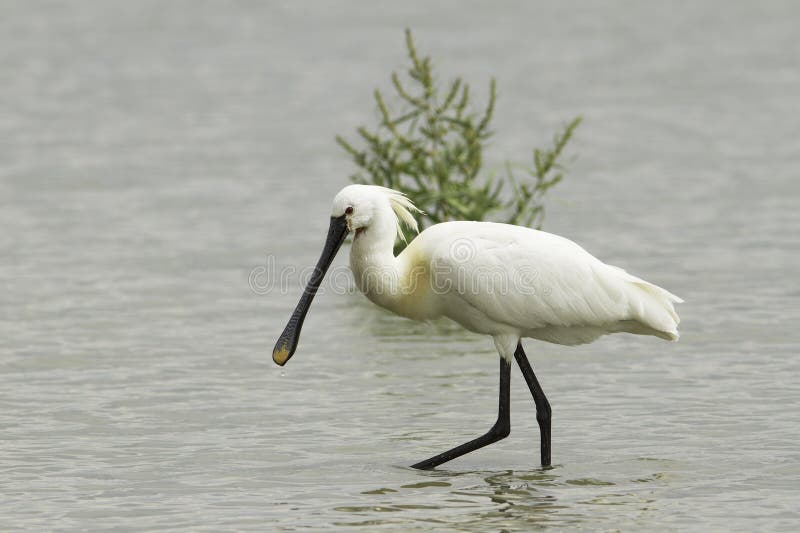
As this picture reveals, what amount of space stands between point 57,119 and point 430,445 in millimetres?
17872

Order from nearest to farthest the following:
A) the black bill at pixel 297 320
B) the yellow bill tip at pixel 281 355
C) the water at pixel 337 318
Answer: the water at pixel 337 318 < the black bill at pixel 297 320 < the yellow bill tip at pixel 281 355

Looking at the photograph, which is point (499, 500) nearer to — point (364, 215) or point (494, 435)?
point (494, 435)

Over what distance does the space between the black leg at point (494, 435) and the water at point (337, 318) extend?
0.29ft

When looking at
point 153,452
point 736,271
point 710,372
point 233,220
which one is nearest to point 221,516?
point 153,452

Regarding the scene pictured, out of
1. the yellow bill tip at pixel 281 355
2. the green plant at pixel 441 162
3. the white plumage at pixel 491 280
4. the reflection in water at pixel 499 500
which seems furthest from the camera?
the green plant at pixel 441 162

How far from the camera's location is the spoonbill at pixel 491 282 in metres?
9.20

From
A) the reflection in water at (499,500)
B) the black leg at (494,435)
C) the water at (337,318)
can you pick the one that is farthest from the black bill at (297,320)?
the reflection in water at (499,500)

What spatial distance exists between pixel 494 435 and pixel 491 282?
3.09 ft

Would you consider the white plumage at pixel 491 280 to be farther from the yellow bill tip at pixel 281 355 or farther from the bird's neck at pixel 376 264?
the yellow bill tip at pixel 281 355

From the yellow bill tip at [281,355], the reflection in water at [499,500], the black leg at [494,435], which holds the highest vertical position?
the yellow bill tip at [281,355]

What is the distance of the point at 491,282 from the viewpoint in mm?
9156

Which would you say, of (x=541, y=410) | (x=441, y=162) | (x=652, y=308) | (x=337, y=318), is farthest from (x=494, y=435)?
(x=441, y=162)

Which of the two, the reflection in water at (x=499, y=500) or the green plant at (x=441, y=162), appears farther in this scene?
the green plant at (x=441, y=162)

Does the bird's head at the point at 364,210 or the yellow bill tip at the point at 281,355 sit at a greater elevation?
the bird's head at the point at 364,210
